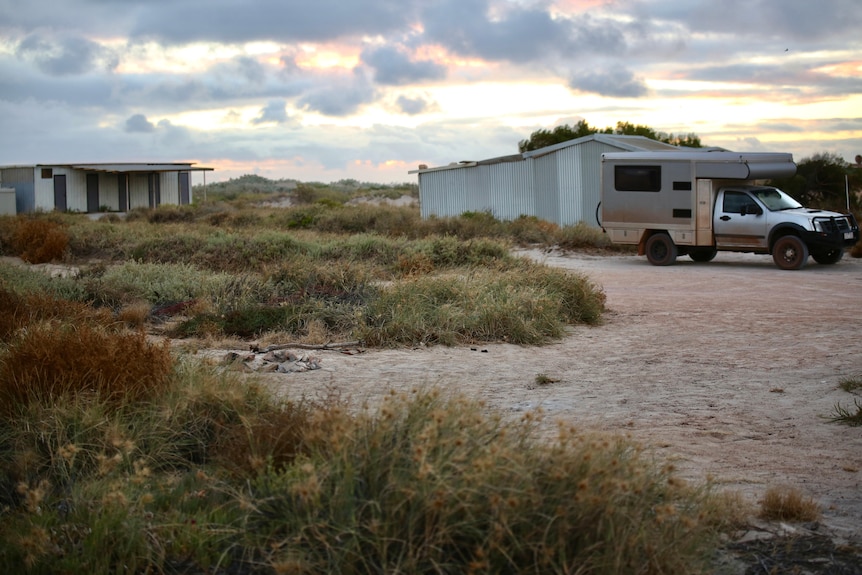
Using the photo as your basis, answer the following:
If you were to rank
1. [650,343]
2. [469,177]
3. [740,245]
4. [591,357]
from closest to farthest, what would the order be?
1. [591,357]
2. [650,343]
3. [740,245]
4. [469,177]

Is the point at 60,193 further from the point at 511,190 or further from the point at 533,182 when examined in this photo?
the point at 533,182

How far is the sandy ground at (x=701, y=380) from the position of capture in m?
5.77

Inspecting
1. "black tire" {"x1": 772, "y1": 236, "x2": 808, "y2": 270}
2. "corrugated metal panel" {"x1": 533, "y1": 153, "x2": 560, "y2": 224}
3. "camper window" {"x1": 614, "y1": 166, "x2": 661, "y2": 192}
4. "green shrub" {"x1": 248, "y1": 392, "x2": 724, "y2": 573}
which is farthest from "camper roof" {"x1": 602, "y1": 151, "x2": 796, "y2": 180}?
"green shrub" {"x1": 248, "y1": 392, "x2": 724, "y2": 573}

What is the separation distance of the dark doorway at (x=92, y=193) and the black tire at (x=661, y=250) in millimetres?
32010

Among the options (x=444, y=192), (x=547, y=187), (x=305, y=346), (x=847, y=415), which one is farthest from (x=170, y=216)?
(x=847, y=415)

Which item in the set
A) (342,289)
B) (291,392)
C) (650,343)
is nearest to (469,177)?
(342,289)

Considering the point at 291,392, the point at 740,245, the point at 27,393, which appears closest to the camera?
the point at 27,393

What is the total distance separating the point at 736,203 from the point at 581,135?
26250 millimetres

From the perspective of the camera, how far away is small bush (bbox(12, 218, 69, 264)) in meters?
21.2

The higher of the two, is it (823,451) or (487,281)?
(487,281)

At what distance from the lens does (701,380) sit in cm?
852

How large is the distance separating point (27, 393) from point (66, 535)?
2000mm

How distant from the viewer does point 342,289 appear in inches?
526

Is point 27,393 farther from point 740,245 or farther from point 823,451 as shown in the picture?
point 740,245
